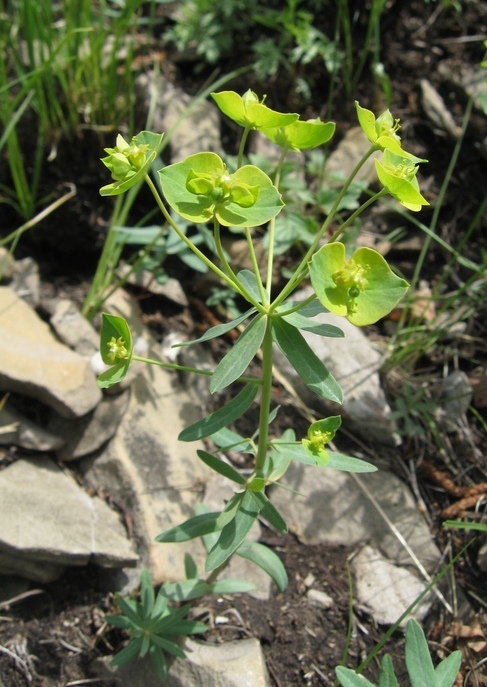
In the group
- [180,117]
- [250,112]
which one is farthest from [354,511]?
[180,117]

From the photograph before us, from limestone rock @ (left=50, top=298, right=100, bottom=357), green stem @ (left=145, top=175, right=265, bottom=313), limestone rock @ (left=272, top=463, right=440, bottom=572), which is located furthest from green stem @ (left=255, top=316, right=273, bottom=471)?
limestone rock @ (left=50, top=298, right=100, bottom=357)

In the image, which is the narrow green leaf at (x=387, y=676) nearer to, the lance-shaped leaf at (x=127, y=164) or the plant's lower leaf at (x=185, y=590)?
the plant's lower leaf at (x=185, y=590)

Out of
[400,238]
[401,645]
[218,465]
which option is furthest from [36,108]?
[401,645]

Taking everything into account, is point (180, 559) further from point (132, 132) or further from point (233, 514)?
point (132, 132)

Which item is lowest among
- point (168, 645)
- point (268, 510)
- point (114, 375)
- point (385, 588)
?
point (385, 588)

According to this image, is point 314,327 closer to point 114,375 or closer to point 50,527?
point 114,375

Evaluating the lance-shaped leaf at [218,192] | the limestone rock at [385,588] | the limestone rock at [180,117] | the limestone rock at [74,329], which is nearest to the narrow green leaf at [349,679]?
the limestone rock at [385,588]
